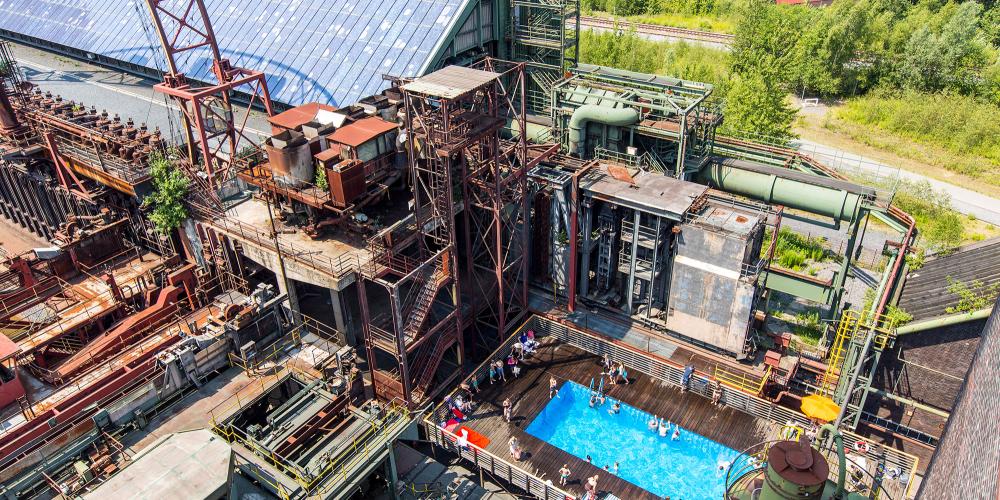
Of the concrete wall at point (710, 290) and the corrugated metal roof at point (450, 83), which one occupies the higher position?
the corrugated metal roof at point (450, 83)

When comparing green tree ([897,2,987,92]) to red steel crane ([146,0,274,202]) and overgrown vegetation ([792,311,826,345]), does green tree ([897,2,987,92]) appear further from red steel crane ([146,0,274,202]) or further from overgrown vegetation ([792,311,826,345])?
red steel crane ([146,0,274,202])

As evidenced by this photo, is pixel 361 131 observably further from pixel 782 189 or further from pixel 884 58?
pixel 884 58

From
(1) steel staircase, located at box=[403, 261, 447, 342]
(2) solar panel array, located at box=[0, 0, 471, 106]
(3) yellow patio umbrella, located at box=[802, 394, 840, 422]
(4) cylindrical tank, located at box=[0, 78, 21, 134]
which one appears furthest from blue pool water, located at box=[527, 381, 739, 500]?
(4) cylindrical tank, located at box=[0, 78, 21, 134]

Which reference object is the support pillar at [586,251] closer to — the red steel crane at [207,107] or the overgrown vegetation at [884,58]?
the red steel crane at [207,107]

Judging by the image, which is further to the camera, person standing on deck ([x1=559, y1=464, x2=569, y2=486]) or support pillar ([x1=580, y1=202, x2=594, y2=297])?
support pillar ([x1=580, y1=202, x2=594, y2=297])

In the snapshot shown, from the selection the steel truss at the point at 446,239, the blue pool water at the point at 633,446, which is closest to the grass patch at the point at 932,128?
the blue pool water at the point at 633,446

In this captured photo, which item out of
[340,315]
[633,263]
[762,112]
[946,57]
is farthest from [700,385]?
[946,57]
